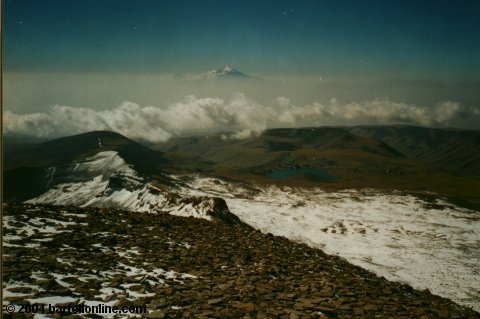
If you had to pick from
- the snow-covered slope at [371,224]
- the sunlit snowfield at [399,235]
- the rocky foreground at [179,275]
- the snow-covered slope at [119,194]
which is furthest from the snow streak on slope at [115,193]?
the rocky foreground at [179,275]

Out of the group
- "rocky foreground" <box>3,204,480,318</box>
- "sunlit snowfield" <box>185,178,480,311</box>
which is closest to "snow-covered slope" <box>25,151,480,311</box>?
"sunlit snowfield" <box>185,178,480,311</box>

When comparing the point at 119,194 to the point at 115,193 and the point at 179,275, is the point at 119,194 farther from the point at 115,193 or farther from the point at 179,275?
the point at 179,275

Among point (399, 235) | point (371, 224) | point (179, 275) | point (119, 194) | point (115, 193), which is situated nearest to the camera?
point (179, 275)

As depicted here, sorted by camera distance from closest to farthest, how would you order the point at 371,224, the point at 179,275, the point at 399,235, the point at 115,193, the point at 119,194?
1. the point at 179,275
2. the point at 399,235
3. the point at 371,224
4. the point at 119,194
5. the point at 115,193

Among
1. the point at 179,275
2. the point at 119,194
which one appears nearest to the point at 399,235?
the point at 179,275

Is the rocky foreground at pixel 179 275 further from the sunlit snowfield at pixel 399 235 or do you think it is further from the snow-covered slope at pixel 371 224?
the sunlit snowfield at pixel 399 235

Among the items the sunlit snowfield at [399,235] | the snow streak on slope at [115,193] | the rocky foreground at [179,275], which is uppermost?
the rocky foreground at [179,275]

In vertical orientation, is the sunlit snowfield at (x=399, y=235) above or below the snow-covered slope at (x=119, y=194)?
below
